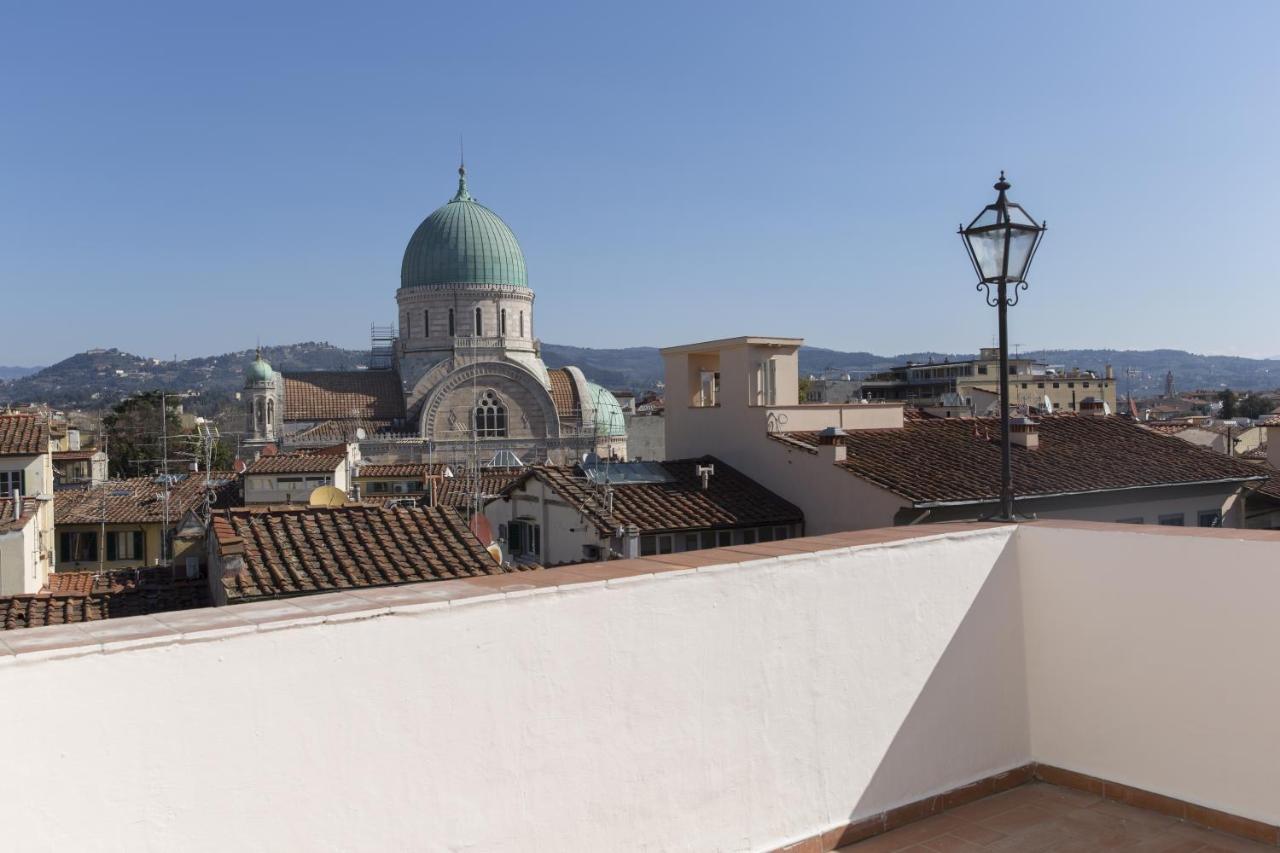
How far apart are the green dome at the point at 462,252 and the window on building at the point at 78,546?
26333 millimetres

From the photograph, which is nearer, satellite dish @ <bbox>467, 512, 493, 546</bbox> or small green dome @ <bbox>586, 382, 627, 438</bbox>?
satellite dish @ <bbox>467, 512, 493, 546</bbox>

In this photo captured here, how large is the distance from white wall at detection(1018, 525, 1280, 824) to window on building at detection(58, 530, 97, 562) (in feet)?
96.0

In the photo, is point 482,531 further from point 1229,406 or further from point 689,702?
point 1229,406

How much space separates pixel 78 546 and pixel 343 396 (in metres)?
23.8

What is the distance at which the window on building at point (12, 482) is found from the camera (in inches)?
904

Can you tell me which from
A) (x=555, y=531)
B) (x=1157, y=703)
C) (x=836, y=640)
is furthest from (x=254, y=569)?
Result: (x=1157, y=703)

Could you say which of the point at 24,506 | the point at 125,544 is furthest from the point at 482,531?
the point at 125,544

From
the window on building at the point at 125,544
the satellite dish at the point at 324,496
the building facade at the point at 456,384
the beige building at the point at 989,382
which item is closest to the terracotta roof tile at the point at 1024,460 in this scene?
the satellite dish at the point at 324,496

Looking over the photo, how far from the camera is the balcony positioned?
2869 millimetres

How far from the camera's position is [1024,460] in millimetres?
15672

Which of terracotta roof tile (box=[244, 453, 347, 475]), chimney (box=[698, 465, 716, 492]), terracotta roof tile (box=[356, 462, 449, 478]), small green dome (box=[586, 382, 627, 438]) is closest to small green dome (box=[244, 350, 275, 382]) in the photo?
small green dome (box=[586, 382, 627, 438])

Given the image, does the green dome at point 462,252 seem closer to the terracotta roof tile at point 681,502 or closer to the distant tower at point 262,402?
the distant tower at point 262,402

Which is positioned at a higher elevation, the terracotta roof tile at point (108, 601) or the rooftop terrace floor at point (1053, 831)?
the rooftop terrace floor at point (1053, 831)

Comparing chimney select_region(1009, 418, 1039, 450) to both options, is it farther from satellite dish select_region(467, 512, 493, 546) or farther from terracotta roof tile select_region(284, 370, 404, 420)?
terracotta roof tile select_region(284, 370, 404, 420)
